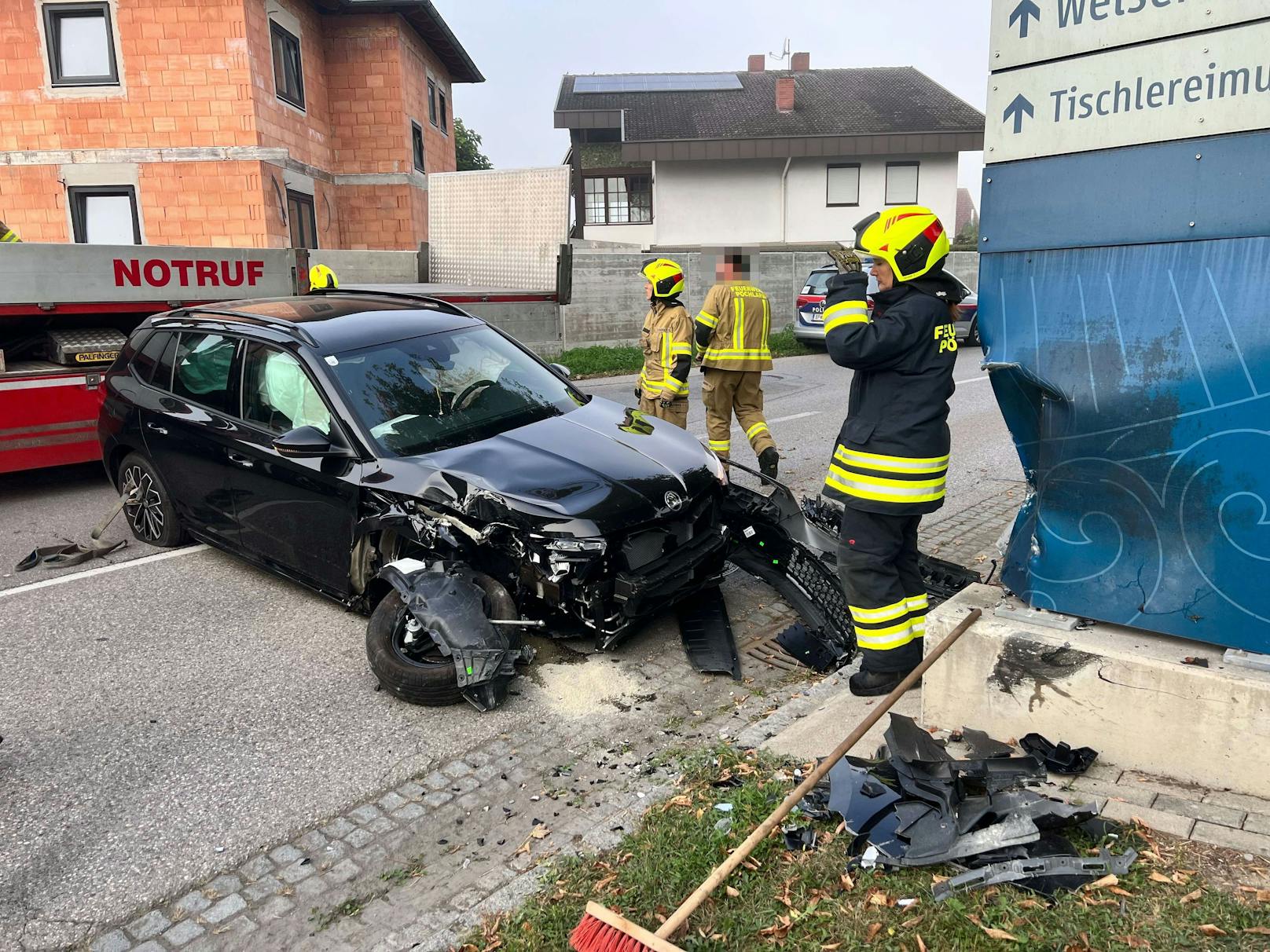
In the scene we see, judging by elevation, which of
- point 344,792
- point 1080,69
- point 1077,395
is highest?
point 1080,69

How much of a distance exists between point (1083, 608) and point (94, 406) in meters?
7.60

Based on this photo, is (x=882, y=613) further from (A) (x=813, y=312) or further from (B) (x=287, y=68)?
(B) (x=287, y=68)

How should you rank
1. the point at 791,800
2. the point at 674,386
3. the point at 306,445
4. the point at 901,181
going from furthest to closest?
the point at 901,181 → the point at 674,386 → the point at 306,445 → the point at 791,800

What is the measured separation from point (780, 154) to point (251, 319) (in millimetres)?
24046

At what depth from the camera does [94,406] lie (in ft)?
25.1

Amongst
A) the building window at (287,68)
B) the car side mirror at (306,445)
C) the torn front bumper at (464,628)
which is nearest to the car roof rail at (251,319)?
the car side mirror at (306,445)

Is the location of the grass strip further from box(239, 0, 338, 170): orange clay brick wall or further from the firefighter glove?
box(239, 0, 338, 170): orange clay brick wall

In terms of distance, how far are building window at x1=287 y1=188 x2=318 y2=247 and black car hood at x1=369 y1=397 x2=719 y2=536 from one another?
558 inches

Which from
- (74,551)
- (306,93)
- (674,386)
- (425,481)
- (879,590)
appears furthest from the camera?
(306,93)

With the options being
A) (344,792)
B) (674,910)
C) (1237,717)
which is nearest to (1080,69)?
(1237,717)

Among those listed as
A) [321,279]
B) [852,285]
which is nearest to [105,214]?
[321,279]

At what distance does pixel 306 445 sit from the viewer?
4.45 metres

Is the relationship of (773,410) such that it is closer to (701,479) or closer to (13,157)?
(701,479)

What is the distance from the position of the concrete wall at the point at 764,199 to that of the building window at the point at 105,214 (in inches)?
610
